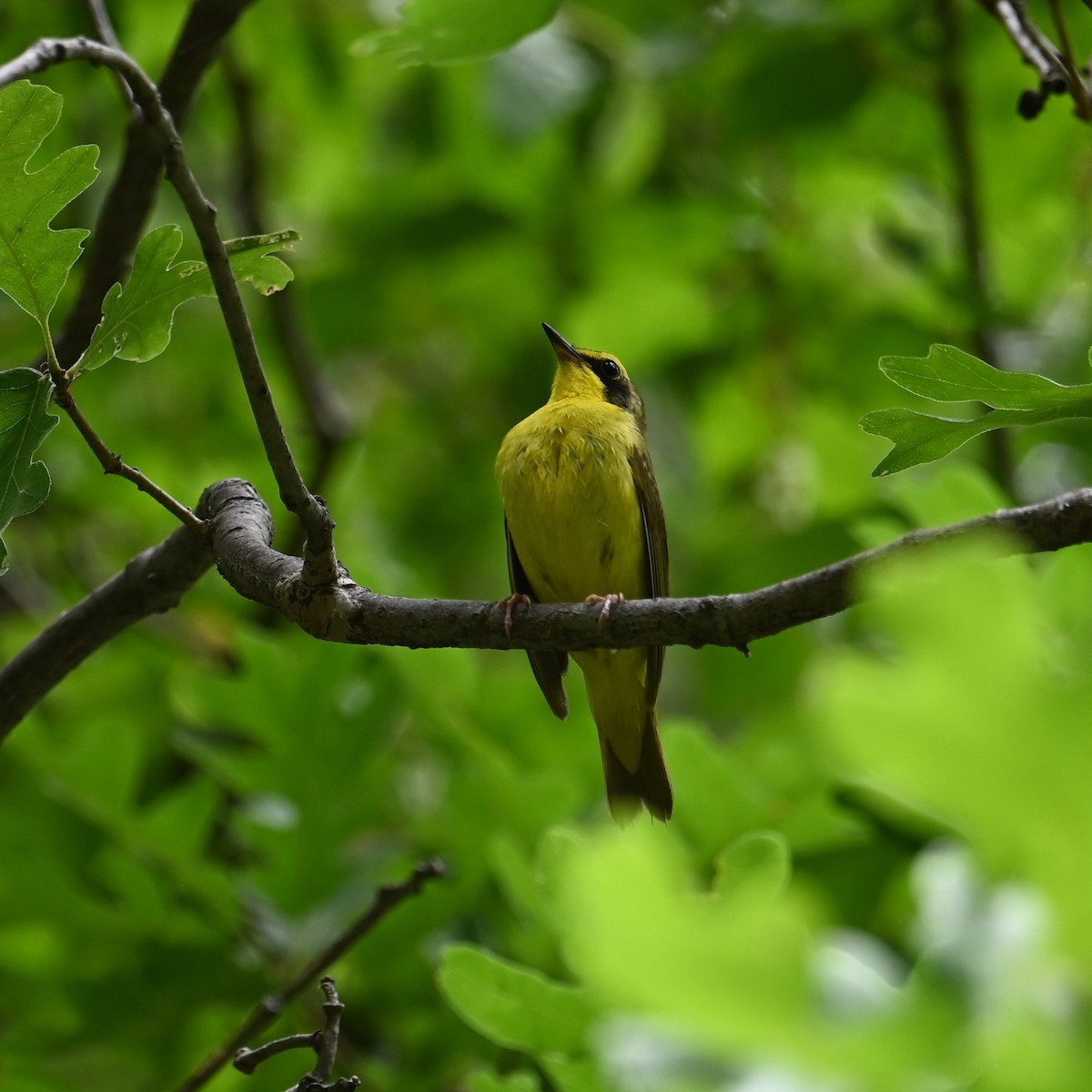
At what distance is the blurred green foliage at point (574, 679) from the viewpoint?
839mm

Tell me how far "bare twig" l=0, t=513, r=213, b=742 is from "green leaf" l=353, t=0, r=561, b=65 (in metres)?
1.09

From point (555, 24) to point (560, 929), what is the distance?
14.8 feet

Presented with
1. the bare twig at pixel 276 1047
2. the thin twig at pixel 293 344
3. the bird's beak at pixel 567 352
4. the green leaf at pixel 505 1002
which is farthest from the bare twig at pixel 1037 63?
the thin twig at pixel 293 344

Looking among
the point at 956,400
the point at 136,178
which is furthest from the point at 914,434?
the point at 136,178

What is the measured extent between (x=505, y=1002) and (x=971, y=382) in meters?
1.17

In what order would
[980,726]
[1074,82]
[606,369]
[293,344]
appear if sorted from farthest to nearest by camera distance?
[606,369], [293,344], [1074,82], [980,726]

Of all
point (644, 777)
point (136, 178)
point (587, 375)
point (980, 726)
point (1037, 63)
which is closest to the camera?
point (980, 726)

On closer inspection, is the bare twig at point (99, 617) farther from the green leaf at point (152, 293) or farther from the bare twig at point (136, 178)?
the bare twig at point (136, 178)

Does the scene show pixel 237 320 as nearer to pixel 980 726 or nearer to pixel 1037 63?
pixel 980 726

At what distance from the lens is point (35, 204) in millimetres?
2244

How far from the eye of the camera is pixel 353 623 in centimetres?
237

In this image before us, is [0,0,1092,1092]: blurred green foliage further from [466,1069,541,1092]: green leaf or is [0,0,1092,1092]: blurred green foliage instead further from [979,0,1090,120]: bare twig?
[979,0,1090,120]: bare twig

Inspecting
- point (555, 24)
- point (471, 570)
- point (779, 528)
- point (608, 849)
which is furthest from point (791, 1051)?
point (471, 570)

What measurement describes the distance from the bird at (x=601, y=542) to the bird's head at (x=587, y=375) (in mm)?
512
